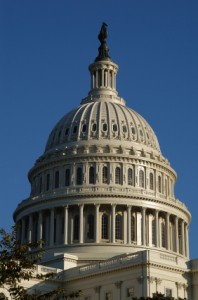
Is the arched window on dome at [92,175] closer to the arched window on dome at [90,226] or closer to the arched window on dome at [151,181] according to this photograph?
the arched window on dome at [90,226]

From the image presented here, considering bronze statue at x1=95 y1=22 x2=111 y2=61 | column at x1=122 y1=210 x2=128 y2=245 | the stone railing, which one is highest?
bronze statue at x1=95 y1=22 x2=111 y2=61

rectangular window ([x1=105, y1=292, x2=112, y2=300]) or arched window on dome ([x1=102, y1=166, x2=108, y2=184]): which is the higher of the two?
arched window on dome ([x1=102, y1=166, x2=108, y2=184])

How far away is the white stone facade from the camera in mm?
117000

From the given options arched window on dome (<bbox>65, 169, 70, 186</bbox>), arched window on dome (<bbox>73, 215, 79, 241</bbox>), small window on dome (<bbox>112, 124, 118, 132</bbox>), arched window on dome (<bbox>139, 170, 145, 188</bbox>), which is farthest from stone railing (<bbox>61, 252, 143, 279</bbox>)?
A: small window on dome (<bbox>112, 124, 118, 132</bbox>)

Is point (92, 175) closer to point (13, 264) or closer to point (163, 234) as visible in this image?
point (163, 234)

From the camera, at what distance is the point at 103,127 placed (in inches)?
5027

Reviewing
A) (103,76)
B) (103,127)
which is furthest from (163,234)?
(103,76)

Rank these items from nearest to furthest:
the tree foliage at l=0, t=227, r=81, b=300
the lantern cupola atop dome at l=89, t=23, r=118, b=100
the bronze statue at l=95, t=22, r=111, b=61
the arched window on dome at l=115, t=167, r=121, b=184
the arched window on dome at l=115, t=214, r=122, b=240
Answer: the tree foliage at l=0, t=227, r=81, b=300 → the arched window on dome at l=115, t=214, r=122, b=240 → the arched window on dome at l=115, t=167, r=121, b=184 → the lantern cupola atop dome at l=89, t=23, r=118, b=100 → the bronze statue at l=95, t=22, r=111, b=61

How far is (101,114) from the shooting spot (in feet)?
423

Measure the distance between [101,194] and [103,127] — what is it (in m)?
14.1

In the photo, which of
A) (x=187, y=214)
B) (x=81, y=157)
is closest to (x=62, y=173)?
(x=81, y=157)

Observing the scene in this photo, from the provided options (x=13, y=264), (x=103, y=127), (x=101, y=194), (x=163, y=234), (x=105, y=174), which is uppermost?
(x=103, y=127)

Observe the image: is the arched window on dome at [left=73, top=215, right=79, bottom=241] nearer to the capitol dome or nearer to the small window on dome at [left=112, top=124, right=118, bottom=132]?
the capitol dome

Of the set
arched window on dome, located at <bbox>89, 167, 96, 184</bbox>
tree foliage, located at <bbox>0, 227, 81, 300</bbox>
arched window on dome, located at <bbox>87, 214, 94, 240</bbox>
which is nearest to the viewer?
tree foliage, located at <bbox>0, 227, 81, 300</bbox>
